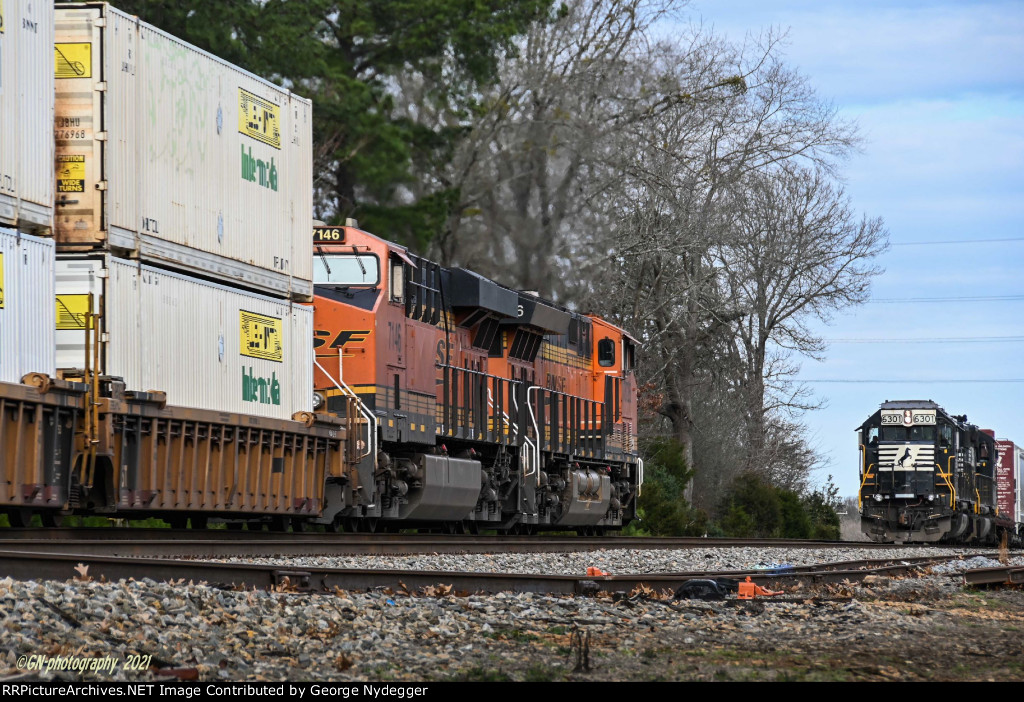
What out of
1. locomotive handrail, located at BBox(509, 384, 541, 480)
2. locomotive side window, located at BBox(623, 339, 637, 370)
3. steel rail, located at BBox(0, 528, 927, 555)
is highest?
locomotive side window, located at BBox(623, 339, 637, 370)

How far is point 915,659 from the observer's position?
7.12 metres

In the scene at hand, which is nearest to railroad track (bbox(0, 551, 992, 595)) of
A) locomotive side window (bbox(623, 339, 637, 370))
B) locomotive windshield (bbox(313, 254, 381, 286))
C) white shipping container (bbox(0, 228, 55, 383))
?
white shipping container (bbox(0, 228, 55, 383))

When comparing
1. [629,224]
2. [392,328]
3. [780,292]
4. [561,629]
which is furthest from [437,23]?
[561,629]

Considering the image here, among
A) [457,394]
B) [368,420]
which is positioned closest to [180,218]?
[368,420]

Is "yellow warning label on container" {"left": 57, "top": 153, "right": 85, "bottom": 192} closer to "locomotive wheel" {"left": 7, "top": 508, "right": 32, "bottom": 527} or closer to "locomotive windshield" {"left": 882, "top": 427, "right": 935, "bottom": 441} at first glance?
"locomotive wheel" {"left": 7, "top": 508, "right": 32, "bottom": 527}

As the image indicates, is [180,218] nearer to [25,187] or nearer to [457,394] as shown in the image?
[25,187]

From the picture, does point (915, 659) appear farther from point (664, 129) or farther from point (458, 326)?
point (664, 129)

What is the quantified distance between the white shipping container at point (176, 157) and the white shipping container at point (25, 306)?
3.99ft

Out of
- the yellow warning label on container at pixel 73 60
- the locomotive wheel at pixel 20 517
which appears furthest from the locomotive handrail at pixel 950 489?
the locomotive wheel at pixel 20 517

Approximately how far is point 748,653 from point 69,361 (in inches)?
318

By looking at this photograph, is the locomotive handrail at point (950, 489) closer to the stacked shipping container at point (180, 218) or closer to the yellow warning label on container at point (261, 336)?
the stacked shipping container at point (180, 218)

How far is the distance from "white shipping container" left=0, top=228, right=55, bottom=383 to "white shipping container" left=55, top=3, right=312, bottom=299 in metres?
1.21

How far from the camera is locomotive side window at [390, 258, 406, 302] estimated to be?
57.9ft

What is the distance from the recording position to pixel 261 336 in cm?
1540
